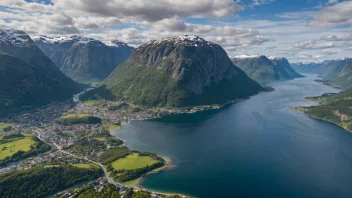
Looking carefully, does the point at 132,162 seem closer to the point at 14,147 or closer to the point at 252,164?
the point at 252,164

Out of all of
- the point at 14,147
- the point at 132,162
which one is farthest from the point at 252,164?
the point at 14,147

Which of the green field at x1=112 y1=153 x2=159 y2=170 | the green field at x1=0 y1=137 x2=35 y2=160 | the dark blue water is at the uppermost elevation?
the green field at x1=0 y1=137 x2=35 y2=160

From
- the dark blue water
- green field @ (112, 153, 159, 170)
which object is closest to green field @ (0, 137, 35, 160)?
green field @ (112, 153, 159, 170)

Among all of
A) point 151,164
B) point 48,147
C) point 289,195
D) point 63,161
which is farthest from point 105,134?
point 289,195

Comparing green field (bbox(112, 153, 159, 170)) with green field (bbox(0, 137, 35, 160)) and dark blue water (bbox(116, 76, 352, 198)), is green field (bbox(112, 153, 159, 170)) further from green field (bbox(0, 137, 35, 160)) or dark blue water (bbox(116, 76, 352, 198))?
green field (bbox(0, 137, 35, 160))

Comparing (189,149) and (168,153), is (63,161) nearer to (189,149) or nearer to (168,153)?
(168,153)

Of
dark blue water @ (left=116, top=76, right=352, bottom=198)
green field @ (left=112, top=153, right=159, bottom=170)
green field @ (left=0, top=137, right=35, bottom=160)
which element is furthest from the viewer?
green field @ (left=0, top=137, right=35, bottom=160)

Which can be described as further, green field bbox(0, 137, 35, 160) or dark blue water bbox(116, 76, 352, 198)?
green field bbox(0, 137, 35, 160)
